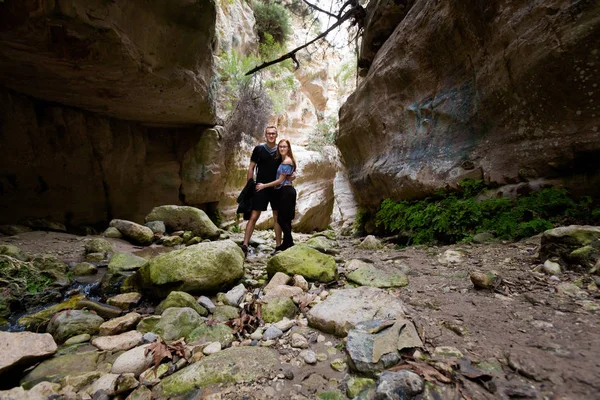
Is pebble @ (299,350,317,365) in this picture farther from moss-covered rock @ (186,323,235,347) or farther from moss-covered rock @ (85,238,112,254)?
moss-covered rock @ (85,238,112,254)

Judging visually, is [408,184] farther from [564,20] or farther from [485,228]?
[564,20]

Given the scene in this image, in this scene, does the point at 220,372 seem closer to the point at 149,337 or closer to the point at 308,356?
the point at 308,356

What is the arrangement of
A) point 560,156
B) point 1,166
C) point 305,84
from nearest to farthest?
A: point 560,156, point 1,166, point 305,84

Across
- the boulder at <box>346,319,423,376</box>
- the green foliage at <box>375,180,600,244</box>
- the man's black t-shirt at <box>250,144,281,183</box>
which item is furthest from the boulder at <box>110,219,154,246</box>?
the boulder at <box>346,319,423,376</box>

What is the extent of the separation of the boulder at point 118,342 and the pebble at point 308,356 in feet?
3.90

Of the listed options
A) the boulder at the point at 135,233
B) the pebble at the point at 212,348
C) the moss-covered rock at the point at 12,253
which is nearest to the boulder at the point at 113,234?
the boulder at the point at 135,233

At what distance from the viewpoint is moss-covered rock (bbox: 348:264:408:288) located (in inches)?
93.5

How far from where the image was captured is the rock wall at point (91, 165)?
5293mm

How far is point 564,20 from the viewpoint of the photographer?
2496 millimetres

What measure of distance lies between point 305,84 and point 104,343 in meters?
22.0

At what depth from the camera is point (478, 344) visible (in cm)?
132

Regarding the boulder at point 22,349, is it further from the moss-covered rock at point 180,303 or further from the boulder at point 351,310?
the boulder at point 351,310

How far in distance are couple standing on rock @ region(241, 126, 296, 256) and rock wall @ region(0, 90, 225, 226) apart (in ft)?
16.6

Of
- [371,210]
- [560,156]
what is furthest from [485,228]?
[371,210]
